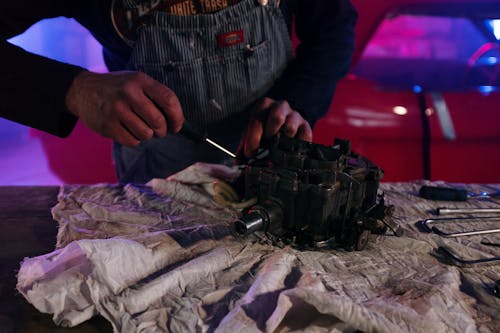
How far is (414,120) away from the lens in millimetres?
1536

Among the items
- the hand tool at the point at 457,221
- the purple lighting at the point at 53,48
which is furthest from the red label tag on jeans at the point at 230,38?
the purple lighting at the point at 53,48

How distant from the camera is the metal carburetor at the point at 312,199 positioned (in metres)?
0.63

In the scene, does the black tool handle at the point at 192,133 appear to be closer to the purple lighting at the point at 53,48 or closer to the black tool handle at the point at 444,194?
the black tool handle at the point at 444,194

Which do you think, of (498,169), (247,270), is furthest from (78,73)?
(498,169)

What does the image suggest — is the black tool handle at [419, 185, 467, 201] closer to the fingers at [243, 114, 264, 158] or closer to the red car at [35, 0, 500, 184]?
the fingers at [243, 114, 264, 158]

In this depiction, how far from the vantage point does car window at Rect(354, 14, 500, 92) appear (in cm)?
167

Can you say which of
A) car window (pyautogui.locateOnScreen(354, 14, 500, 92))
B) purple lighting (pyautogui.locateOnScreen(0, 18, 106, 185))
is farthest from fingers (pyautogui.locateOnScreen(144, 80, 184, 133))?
purple lighting (pyautogui.locateOnScreen(0, 18, 106, 185))

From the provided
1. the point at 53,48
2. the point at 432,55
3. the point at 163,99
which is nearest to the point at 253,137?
the point at 163,99

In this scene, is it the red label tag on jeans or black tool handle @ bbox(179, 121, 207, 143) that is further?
the red label tag on jeans

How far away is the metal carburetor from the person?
0.15 m

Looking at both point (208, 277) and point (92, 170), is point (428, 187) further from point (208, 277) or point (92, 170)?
point (92, 170)

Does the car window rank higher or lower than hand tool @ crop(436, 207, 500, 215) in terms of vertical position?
Result: higher

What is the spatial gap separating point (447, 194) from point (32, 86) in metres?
0.75

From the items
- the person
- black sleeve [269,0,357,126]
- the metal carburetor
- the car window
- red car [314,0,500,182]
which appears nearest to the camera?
the metal carburetor
